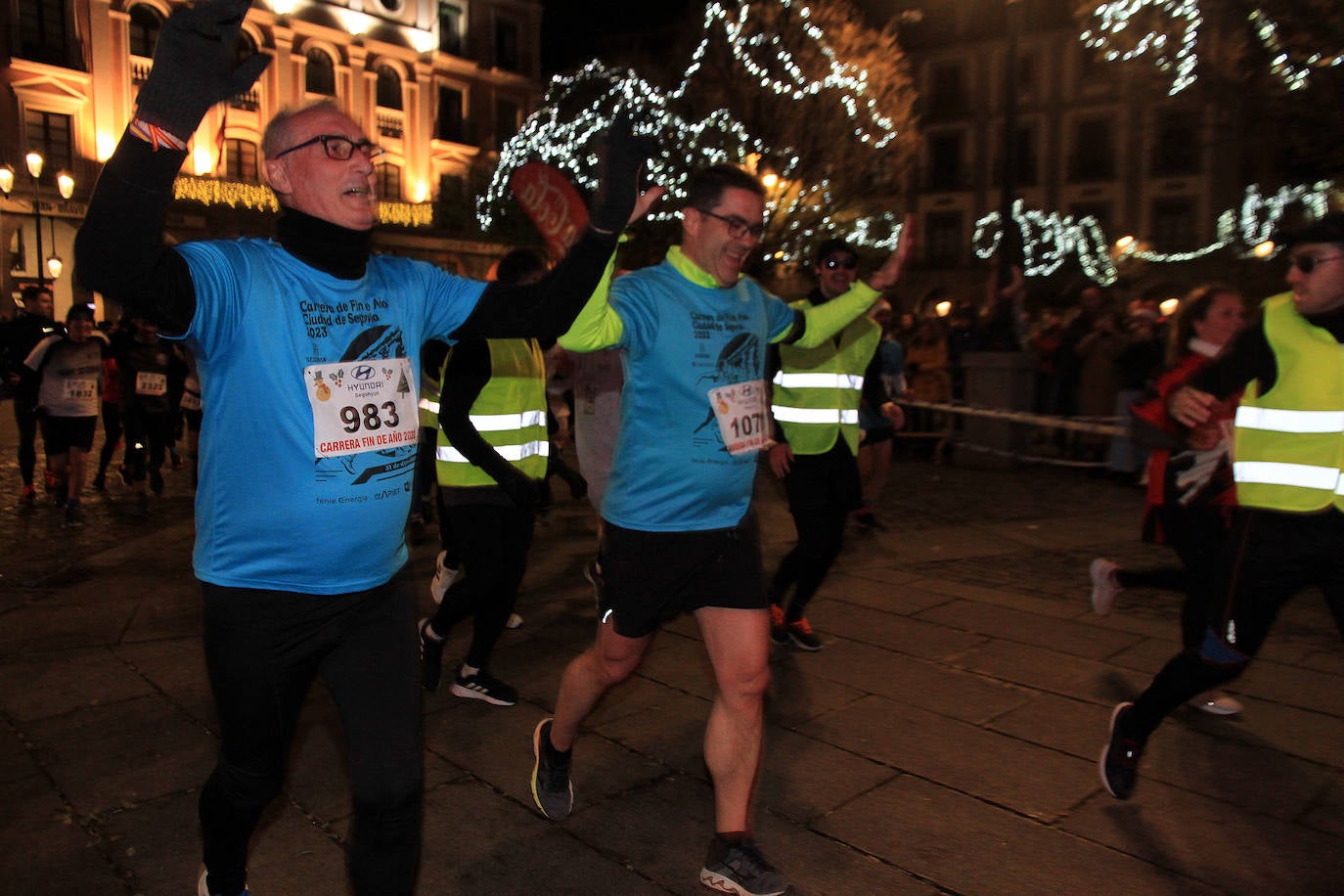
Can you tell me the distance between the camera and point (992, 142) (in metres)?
43.8

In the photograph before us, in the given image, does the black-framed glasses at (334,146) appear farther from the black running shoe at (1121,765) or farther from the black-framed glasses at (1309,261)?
the black running shoe at (1121,765)

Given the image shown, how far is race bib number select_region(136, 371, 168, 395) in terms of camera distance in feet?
33.8

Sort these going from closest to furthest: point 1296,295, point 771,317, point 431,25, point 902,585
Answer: point 1296,295 → point 771,317 → point 902,585 → point 431,25

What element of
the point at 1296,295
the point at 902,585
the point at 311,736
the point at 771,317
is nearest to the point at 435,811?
the point at 311,736

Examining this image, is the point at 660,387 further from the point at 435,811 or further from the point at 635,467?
the point at 435,811

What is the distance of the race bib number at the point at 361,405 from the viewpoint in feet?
7.23

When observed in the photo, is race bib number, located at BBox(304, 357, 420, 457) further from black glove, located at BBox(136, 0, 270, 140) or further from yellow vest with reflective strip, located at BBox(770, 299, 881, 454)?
yellow vest with reflective strip, located at BBox(770, 299, 881, 454)

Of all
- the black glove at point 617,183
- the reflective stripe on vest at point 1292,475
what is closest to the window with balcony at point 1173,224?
the reflective stripe on vest at point 1292,475

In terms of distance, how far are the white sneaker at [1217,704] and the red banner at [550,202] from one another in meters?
3.38

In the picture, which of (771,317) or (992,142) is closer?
(771,317)

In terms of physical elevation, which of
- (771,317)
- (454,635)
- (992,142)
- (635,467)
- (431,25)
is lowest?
(454,635)

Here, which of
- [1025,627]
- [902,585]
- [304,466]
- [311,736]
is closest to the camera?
[304,466]

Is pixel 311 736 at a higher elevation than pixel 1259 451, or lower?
lower

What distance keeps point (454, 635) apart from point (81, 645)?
186 centimetres
